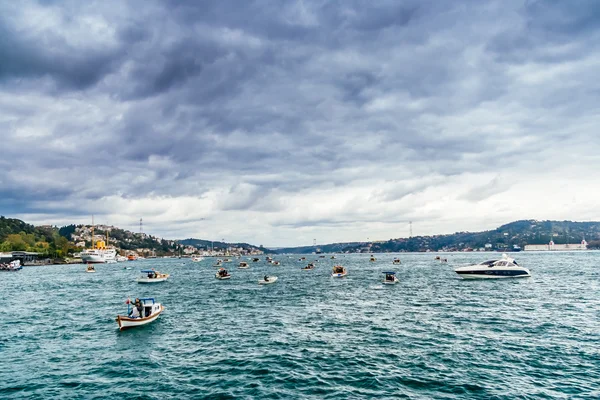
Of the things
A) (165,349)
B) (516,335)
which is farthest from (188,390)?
(516,335)

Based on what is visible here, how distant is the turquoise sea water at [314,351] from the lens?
27.5 metres

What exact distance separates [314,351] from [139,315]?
26.8m

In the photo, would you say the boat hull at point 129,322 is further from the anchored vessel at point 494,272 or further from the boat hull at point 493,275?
the boat hull at point 493,275

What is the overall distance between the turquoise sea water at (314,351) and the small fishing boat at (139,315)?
1.28 metres

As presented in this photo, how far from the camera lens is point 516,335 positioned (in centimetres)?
4147

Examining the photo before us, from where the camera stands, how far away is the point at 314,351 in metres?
36.4

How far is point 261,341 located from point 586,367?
28.7 meters

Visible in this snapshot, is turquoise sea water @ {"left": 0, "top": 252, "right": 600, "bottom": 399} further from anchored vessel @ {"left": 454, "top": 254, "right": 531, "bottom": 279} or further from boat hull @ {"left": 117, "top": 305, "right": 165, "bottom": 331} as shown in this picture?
anchored vessel @ {"left": 454, "top": 254, "right": 531, "bottom": 279}

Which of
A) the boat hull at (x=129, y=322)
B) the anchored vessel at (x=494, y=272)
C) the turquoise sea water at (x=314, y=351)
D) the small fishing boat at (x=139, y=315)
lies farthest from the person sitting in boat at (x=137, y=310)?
the anchored vessel at (x=494, y=272)

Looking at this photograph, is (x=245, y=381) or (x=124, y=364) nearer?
(x=245, y=381)

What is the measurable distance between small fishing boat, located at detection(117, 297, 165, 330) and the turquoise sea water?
1279 millimetres

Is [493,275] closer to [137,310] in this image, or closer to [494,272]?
[494,272]

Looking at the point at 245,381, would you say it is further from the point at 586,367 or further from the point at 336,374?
the point at 586,367

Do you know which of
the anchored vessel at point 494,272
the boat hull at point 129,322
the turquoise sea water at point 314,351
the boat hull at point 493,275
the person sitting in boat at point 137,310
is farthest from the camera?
the anchored vessel at point 494,272
